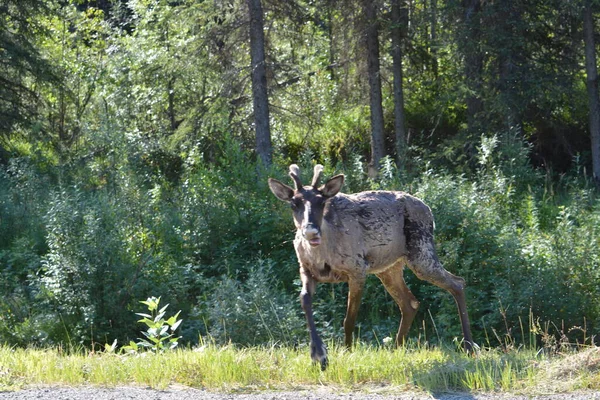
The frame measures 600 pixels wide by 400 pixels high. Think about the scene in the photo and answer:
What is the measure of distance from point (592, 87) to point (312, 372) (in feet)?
50.5

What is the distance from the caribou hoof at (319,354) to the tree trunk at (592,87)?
1431cm

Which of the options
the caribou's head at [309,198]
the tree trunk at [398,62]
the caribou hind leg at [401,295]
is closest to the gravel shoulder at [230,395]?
the caribou's head at [309,198]

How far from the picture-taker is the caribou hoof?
8.52 metres

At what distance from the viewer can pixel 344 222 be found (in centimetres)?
1059

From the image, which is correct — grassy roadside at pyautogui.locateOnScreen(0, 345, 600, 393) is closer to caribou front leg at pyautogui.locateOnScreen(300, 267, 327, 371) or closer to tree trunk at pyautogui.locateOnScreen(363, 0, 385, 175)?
caribou front leg at pyautogui.locateOnScreen(300, 267, 327, 371)

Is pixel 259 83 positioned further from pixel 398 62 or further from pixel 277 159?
pixel 398 62

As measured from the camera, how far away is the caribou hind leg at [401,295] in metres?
11.5

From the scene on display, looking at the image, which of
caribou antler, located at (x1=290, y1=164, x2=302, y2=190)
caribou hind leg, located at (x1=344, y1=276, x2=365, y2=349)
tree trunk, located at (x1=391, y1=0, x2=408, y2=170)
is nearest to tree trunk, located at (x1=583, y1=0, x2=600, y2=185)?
tree trunk, located at (x1=391, y1=0, x2=408, y2=170)

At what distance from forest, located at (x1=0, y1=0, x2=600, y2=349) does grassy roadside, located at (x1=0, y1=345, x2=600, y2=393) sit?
1974 mm

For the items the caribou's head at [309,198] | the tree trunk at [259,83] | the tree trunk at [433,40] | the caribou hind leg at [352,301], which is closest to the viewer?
the caribou's head at [309,198]

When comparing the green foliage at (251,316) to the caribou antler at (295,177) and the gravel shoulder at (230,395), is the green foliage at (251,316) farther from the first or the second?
the gravel shoulder at (230,395)

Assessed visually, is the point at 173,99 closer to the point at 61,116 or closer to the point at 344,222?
the point at 61,116

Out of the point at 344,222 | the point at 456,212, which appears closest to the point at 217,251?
the point at 456,212

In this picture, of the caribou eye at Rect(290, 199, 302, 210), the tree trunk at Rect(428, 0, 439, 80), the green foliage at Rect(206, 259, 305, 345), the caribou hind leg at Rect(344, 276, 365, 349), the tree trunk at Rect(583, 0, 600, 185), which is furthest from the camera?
the tree trunk at Rect(428, 0, 439, 80)
